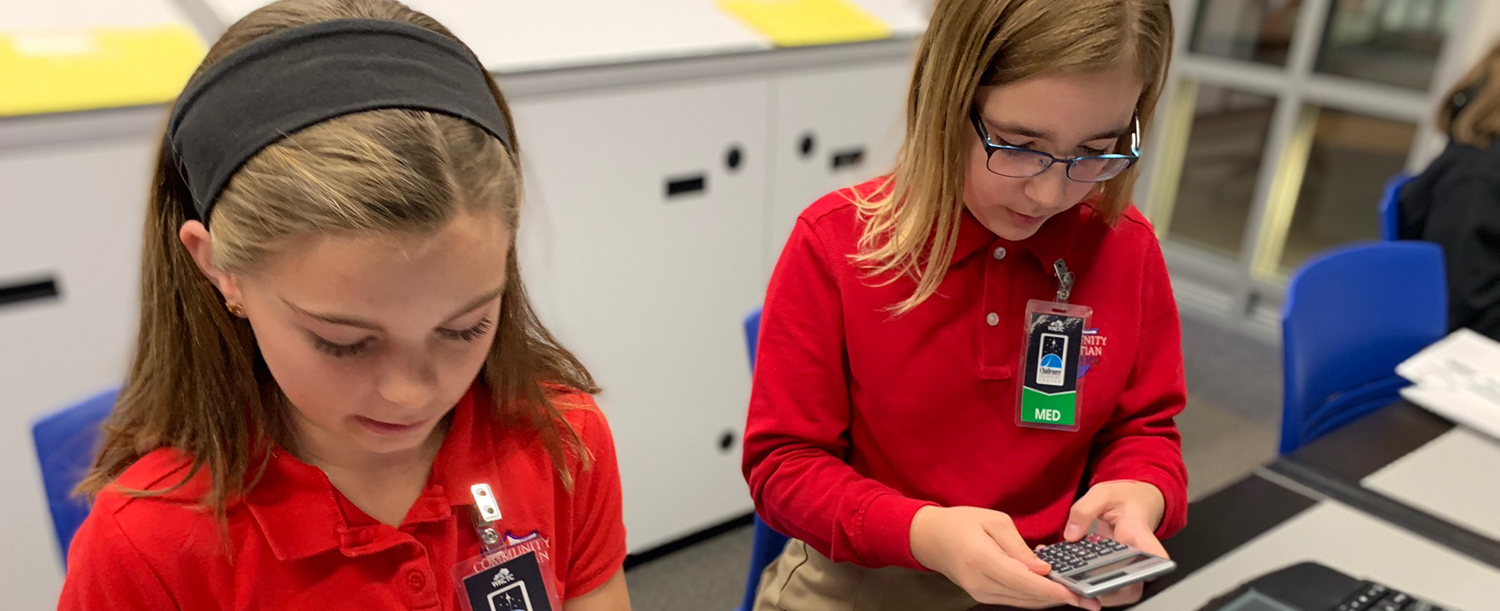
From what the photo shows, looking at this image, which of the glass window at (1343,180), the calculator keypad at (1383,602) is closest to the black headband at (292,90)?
the calculator keypad at (1383,602)

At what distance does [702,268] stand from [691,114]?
0.34m

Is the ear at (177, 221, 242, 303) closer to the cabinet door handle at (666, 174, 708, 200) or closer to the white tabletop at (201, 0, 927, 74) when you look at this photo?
the white tabletop at (201, 0, 927, 74)

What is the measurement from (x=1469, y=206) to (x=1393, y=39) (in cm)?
220

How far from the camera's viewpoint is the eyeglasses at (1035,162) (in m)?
0.95

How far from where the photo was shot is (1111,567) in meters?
0.91

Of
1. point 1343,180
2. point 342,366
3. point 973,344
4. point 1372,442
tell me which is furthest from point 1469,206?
point 1343,180

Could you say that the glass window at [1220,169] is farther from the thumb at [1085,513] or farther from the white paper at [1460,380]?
the thumb at [1085,513]

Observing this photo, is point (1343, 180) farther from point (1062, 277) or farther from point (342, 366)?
point (342, 366)

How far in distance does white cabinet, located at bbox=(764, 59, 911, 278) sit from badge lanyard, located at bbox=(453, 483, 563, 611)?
1357 mm

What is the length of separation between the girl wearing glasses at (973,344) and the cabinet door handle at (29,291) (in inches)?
44.2

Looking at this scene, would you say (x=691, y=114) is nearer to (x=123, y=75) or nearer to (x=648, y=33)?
(x=648, y=33)

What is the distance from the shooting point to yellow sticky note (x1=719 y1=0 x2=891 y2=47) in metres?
2.08

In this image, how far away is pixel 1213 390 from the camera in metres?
3.19

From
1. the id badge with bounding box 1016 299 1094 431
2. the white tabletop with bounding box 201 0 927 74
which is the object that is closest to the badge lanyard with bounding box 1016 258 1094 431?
the id badge with bounding box 1016 299 1094 431
